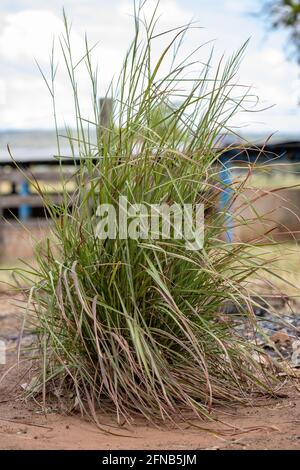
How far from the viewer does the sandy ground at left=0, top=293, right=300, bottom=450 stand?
2850 mm

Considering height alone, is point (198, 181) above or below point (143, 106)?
below

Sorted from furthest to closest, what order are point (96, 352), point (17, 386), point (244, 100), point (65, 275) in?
point (17, 386) → point (244, 100) → point (96, 352) → point (65, 275)

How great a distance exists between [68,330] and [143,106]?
1.04 metres

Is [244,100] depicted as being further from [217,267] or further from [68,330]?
[68,330]

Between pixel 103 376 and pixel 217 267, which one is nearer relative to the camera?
pixel 103 376

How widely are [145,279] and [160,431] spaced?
64cm

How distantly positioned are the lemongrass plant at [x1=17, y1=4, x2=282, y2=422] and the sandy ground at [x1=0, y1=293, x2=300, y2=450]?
0.08 meters

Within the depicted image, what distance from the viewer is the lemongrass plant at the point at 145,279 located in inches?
129

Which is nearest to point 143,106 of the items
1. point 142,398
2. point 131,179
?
point 131,179

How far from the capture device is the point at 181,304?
3422mm

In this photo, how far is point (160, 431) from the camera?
10.1 ft

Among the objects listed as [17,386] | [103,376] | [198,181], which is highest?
[198,181]

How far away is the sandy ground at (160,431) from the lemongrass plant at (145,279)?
3.3 inches

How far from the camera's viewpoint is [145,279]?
3328mm
